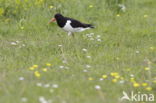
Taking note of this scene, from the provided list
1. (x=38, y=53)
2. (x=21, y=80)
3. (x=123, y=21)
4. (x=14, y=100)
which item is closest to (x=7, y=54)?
(x=38, y=53)

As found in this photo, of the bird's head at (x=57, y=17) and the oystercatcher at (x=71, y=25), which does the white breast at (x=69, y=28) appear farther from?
the bird's head at (x=57, y=17)

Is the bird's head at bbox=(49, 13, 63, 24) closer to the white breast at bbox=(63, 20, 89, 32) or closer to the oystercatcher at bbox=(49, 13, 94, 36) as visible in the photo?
the oystercatcher at bbox=(49, 13, 94, 36)

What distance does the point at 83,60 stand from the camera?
7.39 metres

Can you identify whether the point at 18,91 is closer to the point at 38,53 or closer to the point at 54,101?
the point at 54,101

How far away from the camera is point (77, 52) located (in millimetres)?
7770

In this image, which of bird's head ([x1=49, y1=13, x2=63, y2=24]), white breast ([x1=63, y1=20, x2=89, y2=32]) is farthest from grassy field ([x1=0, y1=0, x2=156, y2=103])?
bird's head ([x1=49, y1=13, x2=63, y2=24])

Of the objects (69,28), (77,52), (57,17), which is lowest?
(77,52)

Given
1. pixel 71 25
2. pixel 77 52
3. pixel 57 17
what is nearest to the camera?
pixel 77 52

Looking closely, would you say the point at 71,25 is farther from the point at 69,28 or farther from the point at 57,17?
the point at 57,17

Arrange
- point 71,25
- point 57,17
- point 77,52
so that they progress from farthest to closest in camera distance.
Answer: point 57,17 < point 71,25 < point 77,52

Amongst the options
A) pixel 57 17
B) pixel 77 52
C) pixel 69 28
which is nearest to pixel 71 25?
pixel 69 28

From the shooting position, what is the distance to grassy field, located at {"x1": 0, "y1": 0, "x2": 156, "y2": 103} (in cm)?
570

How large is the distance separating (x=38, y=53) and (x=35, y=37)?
111 centimetres

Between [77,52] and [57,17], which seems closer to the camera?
[77,52]
